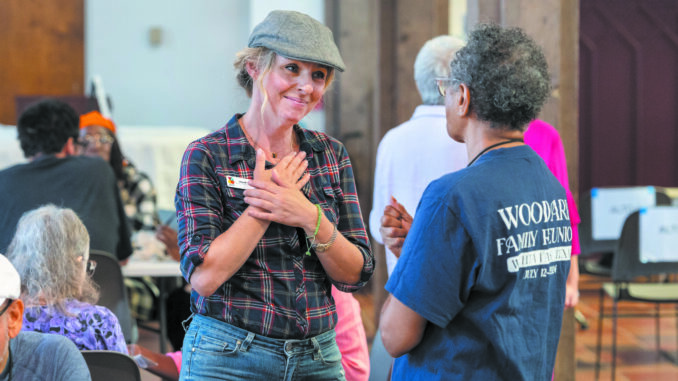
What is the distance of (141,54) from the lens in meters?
8.90

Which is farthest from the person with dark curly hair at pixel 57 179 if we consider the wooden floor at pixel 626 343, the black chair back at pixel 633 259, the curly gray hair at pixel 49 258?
the black chair back at pixel 633 259

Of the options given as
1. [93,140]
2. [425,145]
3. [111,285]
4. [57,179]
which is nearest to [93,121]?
[93,140]

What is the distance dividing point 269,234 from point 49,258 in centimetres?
92

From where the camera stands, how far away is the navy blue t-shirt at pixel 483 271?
144 cm

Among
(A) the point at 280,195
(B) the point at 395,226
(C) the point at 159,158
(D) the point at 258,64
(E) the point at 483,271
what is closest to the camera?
(E) the point at 483,271

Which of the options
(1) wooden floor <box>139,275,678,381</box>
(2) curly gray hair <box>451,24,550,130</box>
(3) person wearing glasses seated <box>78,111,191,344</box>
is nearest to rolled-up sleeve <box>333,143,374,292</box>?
(2) curly gray hair <box>451,24,550,130</box>

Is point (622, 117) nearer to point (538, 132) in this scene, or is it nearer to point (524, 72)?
point (538, 132)

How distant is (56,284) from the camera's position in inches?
86.0

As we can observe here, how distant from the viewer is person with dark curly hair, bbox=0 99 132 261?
2.86 meters

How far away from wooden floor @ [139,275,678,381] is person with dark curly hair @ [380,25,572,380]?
302cm

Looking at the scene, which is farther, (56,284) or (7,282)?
(56,284)

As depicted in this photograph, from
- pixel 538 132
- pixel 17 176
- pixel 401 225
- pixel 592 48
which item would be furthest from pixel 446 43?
pixel 592 48

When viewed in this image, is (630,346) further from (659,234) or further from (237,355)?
(237,355)

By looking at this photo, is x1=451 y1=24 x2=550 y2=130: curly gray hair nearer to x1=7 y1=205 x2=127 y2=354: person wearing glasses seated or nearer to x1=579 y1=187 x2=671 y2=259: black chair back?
x1=7 y1=205 x2=127 y2=354: person wearing glasses seated
